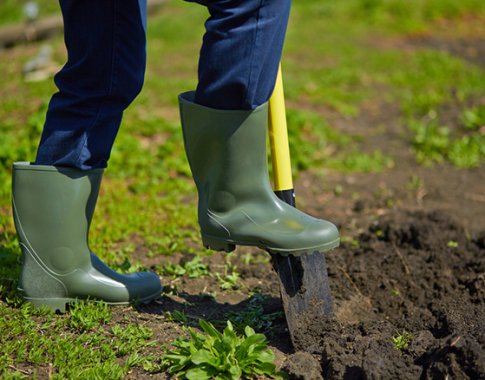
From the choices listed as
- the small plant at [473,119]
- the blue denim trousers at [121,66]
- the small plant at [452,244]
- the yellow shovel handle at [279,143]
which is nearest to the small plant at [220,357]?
the yellow shovel handle at [279,143]

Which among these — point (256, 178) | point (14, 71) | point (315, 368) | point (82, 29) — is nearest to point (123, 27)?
point (82, 29)

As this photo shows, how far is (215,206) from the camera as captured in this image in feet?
8.09

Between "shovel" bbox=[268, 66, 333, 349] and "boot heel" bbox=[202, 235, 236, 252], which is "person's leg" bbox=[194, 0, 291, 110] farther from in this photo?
"boot heel" bbox=[202, 235, 236, 252]

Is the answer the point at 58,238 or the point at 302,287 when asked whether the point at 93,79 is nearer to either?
the point at 58,238

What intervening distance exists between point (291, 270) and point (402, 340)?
0.46m

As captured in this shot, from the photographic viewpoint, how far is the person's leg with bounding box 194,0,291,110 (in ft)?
7.13

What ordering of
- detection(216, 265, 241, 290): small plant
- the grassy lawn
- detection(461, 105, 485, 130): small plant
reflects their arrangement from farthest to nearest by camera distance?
detection(461, 105, 485, 130): small plant
detection(216, 265, 241, 290): small plant
the grassy lawn

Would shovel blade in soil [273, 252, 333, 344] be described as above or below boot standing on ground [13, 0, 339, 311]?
below

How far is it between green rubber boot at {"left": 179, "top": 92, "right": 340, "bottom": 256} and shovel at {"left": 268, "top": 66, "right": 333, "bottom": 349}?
6.6 inches

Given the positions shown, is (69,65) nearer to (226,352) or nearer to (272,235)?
(272,235)

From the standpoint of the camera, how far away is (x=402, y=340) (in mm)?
2543

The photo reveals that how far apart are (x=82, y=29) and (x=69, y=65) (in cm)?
15

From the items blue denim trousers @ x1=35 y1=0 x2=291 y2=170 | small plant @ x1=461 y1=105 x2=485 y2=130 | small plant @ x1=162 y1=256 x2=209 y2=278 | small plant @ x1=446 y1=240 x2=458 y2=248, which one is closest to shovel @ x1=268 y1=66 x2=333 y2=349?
blue denim trousers @ x1=35 y1=0 x2=291 y2=170

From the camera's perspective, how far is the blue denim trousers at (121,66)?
86.1 inches
